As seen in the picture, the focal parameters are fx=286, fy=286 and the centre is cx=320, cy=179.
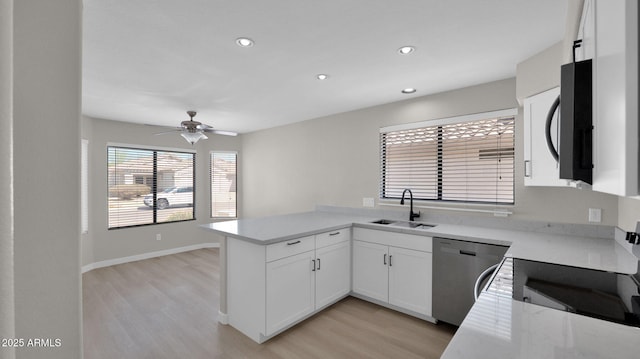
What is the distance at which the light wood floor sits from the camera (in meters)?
2.29

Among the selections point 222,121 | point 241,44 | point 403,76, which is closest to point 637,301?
point 403,76

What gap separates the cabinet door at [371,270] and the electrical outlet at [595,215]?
1716 millimetres

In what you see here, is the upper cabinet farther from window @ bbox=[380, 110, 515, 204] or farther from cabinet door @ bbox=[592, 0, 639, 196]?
window @ bbox=[380, 110, 515, 204]

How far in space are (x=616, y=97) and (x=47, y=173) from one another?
58.5 inches

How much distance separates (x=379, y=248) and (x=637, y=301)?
203 centimetres

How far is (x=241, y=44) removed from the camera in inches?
83.1

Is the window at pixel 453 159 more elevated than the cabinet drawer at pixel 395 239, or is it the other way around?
the window at pixel 453 159

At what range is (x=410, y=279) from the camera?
282cm

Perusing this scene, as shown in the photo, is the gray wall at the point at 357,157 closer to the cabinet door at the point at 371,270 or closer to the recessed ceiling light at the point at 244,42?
the cabinet door at the point at 371,270

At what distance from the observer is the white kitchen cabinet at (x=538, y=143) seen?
2102mm

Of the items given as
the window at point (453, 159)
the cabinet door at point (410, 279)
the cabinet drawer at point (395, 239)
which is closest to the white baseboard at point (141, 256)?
the cabinet drawer at point (395, 239)

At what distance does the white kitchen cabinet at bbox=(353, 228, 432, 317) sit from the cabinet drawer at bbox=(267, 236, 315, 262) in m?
0.71

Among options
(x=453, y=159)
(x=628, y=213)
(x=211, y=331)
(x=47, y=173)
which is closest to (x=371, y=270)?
(x=453, y=159)

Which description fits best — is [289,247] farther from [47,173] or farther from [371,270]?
[47,173]
